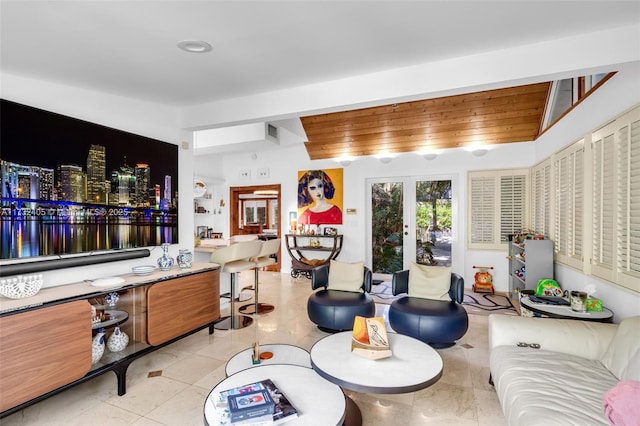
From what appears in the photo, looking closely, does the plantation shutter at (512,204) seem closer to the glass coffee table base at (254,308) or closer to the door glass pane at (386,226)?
the door glass pane at (386,226)

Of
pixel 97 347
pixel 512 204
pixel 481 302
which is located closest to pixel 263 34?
pixel 97 347

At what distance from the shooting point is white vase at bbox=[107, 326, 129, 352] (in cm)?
262

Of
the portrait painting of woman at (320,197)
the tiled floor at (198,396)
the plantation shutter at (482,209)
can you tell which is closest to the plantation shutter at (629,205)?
the tiled floor at (198,396)

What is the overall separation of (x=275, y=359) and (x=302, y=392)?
1.99ft

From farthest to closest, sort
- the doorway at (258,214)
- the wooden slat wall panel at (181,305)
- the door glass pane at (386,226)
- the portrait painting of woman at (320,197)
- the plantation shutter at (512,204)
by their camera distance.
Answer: the doorway at (258,214), the portrait painting of woman at (320,197), the door glass pane at (386,226), the plantation shutter at (512,204), the wooden slat wall panel at (181,305)

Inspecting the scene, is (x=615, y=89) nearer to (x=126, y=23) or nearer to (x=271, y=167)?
(x=126, y=23)

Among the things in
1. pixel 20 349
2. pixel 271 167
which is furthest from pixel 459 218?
pixel 20 349

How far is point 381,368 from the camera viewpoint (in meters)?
1.95

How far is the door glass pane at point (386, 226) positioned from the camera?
20.3ft

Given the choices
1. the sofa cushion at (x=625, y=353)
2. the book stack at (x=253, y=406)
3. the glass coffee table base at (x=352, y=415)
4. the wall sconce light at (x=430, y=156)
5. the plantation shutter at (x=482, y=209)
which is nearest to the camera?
the book stack at (x=253, y=406)

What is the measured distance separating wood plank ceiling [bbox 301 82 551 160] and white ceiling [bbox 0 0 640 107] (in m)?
2.13

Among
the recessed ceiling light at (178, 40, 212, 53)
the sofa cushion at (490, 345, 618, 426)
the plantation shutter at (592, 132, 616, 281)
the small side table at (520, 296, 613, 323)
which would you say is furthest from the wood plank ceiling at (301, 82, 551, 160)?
the sofa cushion at (490, 345, 618, 426)

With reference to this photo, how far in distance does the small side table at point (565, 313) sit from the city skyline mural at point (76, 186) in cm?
381

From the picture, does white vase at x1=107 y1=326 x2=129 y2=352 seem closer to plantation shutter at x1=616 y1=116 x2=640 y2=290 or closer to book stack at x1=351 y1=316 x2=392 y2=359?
book stack at x1=351 y1=316 x2=392 y2=359
